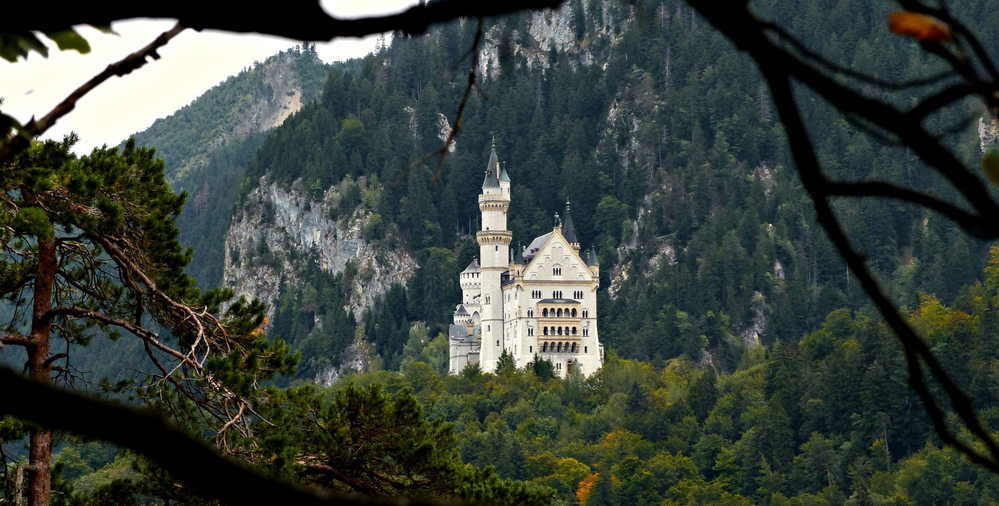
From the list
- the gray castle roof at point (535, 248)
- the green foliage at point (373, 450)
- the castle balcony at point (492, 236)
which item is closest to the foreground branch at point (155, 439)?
the green foliage at point (373, 450)

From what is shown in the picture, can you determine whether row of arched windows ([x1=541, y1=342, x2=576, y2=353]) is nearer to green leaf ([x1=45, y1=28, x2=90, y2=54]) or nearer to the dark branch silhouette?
green leaf ([x1=45, y1=28, x2=90, y2=54])

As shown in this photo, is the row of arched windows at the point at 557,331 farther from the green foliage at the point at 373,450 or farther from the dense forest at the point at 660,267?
the green foliage at the point at 373,450

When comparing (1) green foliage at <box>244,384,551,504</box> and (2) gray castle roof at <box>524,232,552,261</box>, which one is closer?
(1) green foliage at <box>244,384,551,504</box>

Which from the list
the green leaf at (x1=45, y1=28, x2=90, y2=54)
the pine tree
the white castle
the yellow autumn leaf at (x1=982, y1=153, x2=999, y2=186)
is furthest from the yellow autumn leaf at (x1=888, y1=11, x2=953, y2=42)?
the white castle

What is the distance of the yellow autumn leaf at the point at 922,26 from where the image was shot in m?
2.03

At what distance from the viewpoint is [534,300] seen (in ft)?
368

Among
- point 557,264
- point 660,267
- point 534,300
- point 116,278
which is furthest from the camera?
point 660,267

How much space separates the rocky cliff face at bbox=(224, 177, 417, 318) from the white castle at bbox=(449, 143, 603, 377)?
43.5 meters

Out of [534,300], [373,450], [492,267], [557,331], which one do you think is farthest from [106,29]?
[492,267]

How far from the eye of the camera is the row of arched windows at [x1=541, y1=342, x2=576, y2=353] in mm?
113688

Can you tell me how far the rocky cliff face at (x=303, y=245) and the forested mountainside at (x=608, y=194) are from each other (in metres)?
0.24

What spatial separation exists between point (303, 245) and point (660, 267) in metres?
42.3

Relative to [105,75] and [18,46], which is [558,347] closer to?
[105,75]

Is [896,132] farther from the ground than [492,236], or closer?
closer
